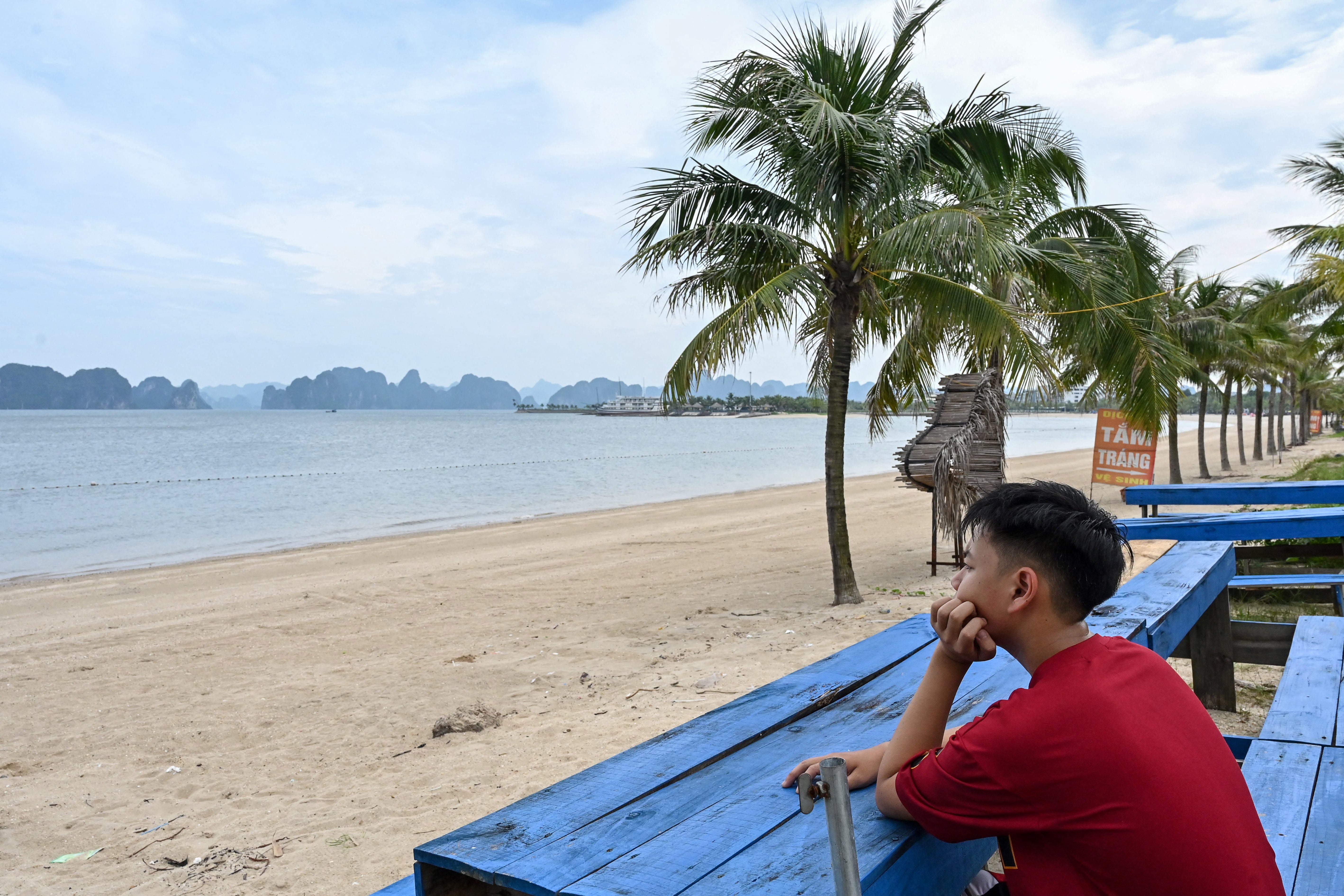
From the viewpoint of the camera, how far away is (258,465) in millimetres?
42500

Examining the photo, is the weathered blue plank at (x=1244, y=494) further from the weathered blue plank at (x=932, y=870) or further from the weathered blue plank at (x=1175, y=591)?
the weathered blue plank at (x=932, y=870)

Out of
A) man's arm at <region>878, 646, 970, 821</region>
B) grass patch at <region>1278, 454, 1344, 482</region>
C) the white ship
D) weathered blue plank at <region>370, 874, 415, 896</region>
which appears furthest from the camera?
the white ship

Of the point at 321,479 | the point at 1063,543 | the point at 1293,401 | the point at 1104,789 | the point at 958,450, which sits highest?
the point at 1293,401

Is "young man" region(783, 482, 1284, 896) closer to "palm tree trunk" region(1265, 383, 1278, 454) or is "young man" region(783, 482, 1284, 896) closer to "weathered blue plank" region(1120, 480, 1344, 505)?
"weathered blue plank" region(1120, 480, 1344, 505)

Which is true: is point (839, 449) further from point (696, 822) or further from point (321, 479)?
point (321, 479)

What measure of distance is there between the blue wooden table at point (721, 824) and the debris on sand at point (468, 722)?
3.43 meters

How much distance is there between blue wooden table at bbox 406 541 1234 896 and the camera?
1.31 m

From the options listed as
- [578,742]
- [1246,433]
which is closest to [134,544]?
[578,742]

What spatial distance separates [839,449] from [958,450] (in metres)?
1.56

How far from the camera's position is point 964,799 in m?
1.30

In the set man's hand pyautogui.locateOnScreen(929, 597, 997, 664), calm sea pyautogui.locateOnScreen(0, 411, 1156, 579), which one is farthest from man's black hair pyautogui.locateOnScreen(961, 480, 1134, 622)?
calm sea pyautogui.locateOnScreen(0, 411, 1156, 579)

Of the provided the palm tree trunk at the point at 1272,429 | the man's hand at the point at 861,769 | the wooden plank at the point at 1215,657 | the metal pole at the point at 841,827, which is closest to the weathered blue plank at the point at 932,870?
the man's hand at the point at 861,769

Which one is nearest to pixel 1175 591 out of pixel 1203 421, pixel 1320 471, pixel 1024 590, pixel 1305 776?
pixel 1305 776

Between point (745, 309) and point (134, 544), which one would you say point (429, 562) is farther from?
point (134, 544)
